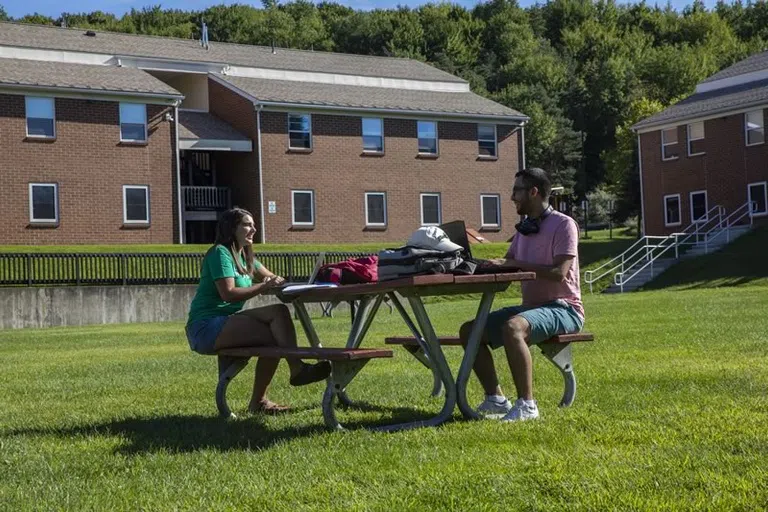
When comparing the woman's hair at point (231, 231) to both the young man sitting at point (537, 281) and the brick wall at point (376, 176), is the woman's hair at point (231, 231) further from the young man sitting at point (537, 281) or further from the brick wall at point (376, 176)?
the brick wall at point (376, 176)

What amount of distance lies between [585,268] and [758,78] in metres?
15.0

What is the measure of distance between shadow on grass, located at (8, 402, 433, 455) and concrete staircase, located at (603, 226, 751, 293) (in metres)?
30.3

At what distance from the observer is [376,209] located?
46.3 metres

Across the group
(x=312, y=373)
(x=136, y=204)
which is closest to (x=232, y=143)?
(x=136, y=204)

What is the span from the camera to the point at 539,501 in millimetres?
5219

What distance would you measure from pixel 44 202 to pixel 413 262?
111 feet

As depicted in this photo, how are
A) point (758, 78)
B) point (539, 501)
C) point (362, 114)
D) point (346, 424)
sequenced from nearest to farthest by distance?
point (539, 501), point (346, 424), point (362, 114), point (758, 78)

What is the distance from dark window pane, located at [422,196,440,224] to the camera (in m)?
47.4

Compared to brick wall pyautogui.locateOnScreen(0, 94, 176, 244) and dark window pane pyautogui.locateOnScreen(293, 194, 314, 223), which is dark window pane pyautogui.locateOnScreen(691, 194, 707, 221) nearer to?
dark window pane pyautogui.locateOnScreen(293, 194, 314, 223)

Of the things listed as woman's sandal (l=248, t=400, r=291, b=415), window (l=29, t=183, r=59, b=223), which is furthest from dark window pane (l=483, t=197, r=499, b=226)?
woman's sandal (l=248, t=400, r=291, b=415)

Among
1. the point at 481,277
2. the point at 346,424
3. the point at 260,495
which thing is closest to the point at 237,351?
the point at 346,424

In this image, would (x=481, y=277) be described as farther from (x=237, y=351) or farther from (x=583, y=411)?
(x=237, y=351)

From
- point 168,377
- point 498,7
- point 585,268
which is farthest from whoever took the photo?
point 498,7

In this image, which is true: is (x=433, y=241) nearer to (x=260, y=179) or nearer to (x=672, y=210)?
(x=260, y=179)
